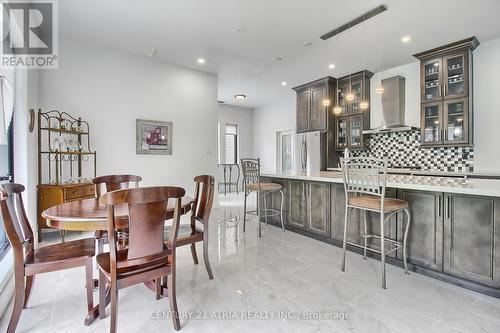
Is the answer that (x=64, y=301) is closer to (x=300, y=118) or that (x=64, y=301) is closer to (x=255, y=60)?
(x=255, y=60)

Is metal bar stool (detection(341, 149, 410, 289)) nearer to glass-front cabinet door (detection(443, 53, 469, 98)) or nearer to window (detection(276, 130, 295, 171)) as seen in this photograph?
glass-front cabinet door (detection(443, 53, 469, 98))

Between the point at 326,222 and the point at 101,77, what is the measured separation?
13.9ft

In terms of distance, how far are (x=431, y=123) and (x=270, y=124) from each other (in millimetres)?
4691

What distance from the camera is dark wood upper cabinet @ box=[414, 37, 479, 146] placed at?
12.6 feet

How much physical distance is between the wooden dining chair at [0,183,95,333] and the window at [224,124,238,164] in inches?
257

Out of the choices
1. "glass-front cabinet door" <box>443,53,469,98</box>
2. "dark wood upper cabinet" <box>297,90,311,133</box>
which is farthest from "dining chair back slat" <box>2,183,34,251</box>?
"glass-front cabinet door" <box>443,53,469,98</box>

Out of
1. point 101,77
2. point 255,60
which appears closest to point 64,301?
point 101,77

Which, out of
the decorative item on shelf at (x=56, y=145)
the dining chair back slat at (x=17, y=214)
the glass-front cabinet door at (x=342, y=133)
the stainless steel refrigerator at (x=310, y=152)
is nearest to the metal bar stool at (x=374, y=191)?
the dining chair back slat at (x=17, y=214)

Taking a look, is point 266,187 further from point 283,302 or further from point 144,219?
point 144,219

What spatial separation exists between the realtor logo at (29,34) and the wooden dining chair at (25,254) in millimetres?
1800

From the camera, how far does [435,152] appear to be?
4426 millimetres

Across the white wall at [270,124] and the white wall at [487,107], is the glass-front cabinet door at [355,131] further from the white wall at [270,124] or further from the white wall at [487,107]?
the white wall at [270,124]

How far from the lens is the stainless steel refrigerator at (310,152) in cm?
571

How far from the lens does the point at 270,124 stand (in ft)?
26.8
